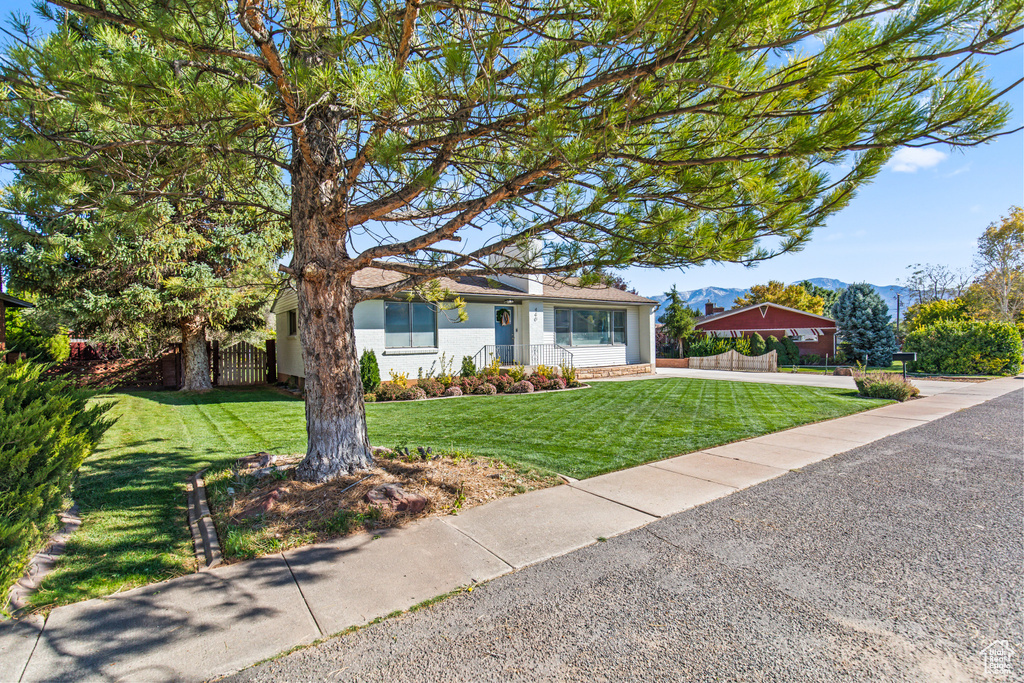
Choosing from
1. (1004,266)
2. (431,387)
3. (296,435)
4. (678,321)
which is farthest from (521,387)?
(1004,266)

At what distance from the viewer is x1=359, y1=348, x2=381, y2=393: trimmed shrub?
38.9 ft

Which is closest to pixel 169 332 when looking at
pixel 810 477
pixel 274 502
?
pixel 274 502

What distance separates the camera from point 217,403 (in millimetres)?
11836

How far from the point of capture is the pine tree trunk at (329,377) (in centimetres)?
470

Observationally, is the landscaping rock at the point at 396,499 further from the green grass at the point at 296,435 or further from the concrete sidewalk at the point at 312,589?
the green grass at the point at 296,435

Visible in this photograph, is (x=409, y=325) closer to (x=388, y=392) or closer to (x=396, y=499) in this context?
(x=388, y=392)

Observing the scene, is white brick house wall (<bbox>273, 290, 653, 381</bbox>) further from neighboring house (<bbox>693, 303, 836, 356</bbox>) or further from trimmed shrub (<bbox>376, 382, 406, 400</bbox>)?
neighboring house (<bbox>693, 303, 836, 356</bbox>)

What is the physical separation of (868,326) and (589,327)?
16785 mm

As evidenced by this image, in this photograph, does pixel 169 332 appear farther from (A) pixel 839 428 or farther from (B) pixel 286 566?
(A) pixel 839 428

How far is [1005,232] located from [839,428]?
2995 centimetres

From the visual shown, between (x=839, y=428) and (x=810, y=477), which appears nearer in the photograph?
(x=810, y=477)

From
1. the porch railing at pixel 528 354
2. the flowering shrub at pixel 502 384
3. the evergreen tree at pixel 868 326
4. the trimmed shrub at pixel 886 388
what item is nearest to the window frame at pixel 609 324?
the porch railing at pixel 528 354

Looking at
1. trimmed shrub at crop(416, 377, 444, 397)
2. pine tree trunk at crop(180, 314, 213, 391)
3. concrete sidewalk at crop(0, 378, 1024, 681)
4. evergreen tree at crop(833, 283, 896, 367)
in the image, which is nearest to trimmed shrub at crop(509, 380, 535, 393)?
trimmed shrub at crop(416, 377, 444, 397)

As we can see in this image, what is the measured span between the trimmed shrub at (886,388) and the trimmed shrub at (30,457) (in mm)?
15159
